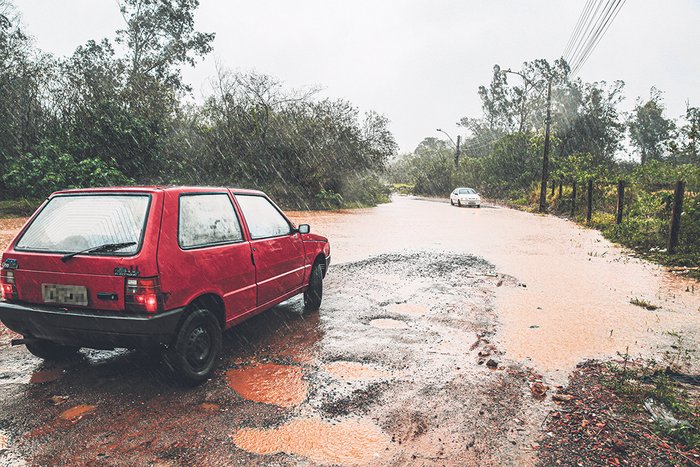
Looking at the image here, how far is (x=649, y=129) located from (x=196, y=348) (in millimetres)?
74804

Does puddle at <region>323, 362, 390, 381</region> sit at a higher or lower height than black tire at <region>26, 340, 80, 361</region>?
lower

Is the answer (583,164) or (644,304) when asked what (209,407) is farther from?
(583,164)

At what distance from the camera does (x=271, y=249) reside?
4852 millimetres

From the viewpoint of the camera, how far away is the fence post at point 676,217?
388 inches

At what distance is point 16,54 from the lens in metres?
20.9

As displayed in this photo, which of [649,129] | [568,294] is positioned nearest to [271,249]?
[568,294]

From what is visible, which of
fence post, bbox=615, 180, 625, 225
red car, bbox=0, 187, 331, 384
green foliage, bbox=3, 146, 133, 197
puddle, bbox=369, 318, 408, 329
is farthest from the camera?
green foliage, bbox=3, 146, 133, 197

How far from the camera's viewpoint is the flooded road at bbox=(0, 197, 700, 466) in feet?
9.55

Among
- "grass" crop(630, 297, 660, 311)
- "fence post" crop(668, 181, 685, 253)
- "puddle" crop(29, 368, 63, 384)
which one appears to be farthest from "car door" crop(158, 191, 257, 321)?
"fence post" crop(668, 181, 685, 253)

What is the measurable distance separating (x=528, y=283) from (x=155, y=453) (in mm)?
6897

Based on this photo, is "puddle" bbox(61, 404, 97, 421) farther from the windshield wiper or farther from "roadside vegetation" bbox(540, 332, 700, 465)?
"roadside vegetation" bbox(540, 332, 700, 465)

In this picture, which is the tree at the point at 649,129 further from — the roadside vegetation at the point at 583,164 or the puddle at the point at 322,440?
the puddle at the point at 322,440

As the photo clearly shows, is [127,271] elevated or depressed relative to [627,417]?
elevated

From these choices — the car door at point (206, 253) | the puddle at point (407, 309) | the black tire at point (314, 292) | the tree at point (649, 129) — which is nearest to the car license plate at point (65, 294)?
the car door at point (206, 253)
